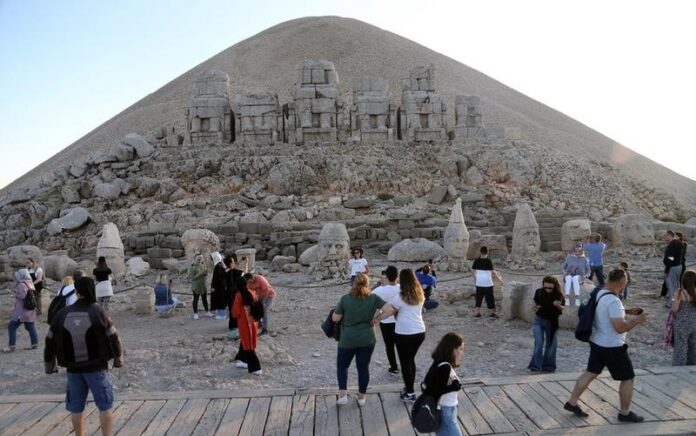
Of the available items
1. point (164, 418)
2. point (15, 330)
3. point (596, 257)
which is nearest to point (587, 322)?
point (164, 418)

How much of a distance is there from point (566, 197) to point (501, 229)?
596 centimetres

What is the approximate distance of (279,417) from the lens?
5.61m

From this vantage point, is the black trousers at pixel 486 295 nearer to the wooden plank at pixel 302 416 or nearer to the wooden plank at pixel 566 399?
the wooden plank at pixel 566 399

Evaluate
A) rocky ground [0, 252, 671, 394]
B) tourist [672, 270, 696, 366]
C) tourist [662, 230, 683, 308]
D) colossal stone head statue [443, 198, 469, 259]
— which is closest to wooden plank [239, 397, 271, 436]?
rocky ground [0, 252, 671, 394]

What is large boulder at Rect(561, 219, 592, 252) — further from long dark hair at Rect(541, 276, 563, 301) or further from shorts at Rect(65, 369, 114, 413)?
shorts at Rect(65, 369, 114, 413)

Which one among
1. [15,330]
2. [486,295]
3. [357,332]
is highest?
[357,332]

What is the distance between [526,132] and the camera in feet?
151

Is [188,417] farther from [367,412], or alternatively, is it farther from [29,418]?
[367,412]

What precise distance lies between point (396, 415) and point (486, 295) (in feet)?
18.5

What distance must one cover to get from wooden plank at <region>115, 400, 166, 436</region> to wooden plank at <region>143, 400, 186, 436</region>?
0.05 metres

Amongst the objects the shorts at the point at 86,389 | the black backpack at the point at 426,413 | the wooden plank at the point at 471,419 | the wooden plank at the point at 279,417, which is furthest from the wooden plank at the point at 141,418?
the wooden plank at the point at 471,419

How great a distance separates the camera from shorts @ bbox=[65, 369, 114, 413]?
197 inches

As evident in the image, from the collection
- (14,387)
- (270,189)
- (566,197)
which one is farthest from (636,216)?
(14,387)

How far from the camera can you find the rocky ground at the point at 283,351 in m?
7.68
